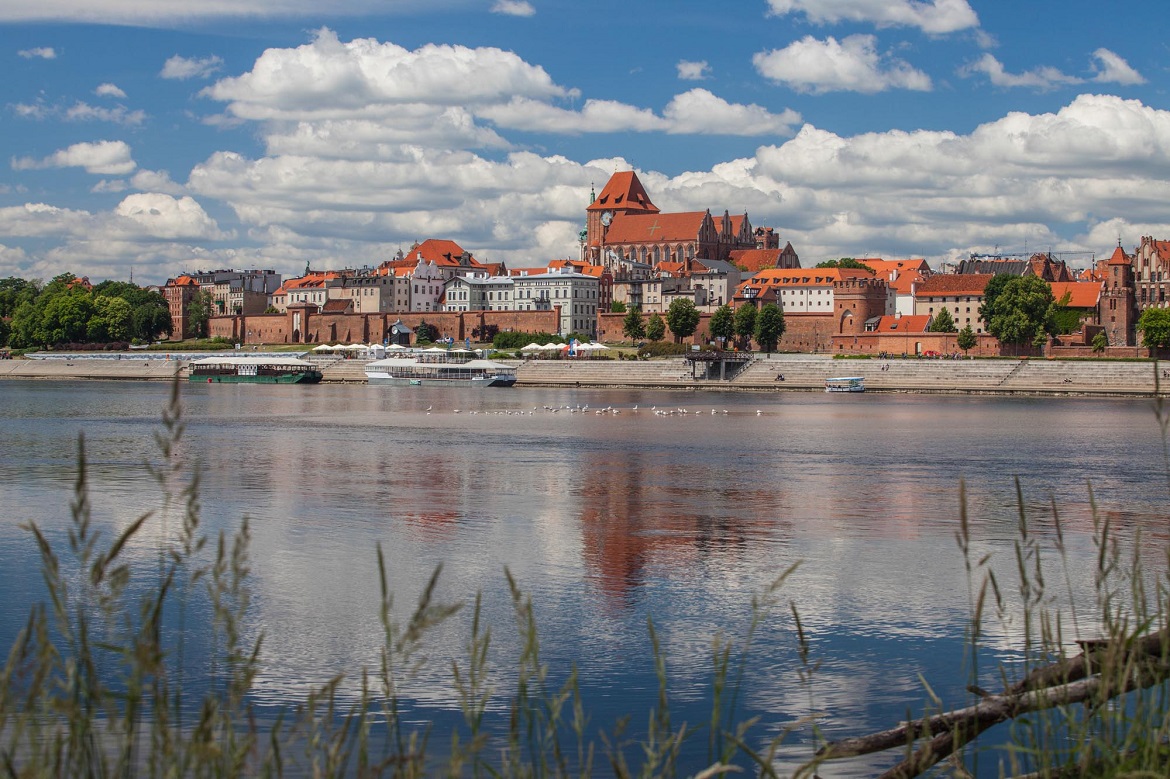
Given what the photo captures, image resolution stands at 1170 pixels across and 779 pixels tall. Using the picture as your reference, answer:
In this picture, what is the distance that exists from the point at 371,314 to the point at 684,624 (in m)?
122

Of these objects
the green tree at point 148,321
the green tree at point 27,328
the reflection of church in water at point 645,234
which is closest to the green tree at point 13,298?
the green tree at point 27,328

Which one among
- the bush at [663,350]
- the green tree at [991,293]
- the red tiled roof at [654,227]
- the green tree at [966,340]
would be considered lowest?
the bush at [663,350]

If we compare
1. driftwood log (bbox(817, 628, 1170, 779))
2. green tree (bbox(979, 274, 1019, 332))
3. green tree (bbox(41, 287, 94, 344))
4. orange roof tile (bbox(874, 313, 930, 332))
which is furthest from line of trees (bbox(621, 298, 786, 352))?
driftwood log (bbox(817, 628, 1170, 779))

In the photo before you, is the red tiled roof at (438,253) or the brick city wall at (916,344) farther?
the red tiled roof at (438,253)

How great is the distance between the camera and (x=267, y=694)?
876cm

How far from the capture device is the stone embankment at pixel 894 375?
70.2 metres

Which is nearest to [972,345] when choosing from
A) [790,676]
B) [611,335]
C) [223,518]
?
[611,335]

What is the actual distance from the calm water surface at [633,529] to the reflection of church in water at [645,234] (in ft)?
348

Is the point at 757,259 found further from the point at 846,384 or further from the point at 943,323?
the point at 846,384

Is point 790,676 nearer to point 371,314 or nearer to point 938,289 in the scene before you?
point 938,289

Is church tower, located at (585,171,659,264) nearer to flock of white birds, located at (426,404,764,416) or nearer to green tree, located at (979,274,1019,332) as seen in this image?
green tree, located at (979,274,1019,332)

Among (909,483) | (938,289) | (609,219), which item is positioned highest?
(609,219)

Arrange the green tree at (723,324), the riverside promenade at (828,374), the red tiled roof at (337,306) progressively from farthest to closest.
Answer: the red tiled roof at (337,306)
the green tree at (723,324)
the riverside promenade at (828,374)

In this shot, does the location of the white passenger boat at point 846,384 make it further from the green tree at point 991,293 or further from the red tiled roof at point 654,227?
the red tiled roof at point 654,227
